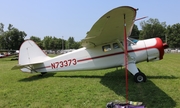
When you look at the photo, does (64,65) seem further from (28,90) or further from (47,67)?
(28,90)

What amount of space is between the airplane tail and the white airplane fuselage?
32cm

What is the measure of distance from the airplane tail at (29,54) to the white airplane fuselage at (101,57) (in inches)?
12.6

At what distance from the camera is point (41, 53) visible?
920 centimetres

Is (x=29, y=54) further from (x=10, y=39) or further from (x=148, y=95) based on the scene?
(x=10, y=39)

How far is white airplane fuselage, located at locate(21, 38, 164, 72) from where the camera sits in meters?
7.50

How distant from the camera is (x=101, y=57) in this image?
26.0ft

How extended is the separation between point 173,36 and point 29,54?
77801mm

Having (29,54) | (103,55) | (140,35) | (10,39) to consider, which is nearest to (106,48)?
(103,55)

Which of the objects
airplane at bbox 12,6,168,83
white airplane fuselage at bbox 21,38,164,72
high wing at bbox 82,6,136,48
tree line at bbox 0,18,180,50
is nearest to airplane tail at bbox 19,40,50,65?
airplane at bbox 12,6,168,83

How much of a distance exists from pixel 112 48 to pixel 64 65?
Answer: 2.64 meters

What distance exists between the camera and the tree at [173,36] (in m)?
72.6

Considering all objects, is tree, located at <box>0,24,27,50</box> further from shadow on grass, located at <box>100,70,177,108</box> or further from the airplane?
shadow on grass, located at <box>100,70,177,108</box>

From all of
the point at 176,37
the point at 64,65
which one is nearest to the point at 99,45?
the point at 64,65

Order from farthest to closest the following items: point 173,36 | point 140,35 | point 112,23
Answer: point 140,35
point 173,36
point 112,23
